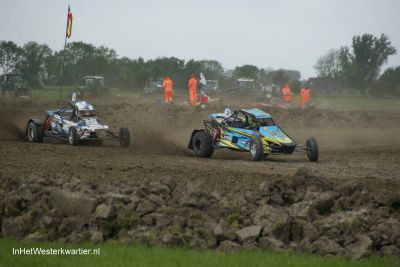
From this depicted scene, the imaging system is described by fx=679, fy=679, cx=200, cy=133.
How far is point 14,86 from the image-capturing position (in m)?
38.1

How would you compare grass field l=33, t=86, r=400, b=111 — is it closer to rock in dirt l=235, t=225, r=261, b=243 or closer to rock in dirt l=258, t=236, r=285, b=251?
rock in dirt l=235, t=225, r=261, b=243

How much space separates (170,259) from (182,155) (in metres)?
10.2

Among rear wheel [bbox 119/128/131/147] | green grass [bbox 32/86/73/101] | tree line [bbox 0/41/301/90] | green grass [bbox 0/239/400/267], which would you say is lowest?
green grass [bbox 0/239/400/267]

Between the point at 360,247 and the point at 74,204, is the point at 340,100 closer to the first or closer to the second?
the point at 74,204

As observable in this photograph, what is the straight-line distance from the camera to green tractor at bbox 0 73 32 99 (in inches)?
1492

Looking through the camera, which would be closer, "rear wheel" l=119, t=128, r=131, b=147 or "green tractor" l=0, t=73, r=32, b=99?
"rear wheel" l=119, t=128, r=131, b=147

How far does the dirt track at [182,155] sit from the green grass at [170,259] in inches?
141

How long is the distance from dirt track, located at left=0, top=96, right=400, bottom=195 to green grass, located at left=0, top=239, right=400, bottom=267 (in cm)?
357

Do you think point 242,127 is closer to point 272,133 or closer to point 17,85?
point 272,133

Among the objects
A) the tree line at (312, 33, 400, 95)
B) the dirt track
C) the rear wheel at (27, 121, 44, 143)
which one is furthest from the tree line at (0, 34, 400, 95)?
the rear wheel at (27, 121, 44, 143)

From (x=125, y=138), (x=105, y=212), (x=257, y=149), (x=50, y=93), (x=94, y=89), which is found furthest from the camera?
(x=50, y=93)

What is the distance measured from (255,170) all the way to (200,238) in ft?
21.2

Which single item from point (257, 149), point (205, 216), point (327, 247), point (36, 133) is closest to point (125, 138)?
point (36, 133)

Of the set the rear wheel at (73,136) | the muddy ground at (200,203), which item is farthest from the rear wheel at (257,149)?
the rear wheel at (73,136)
